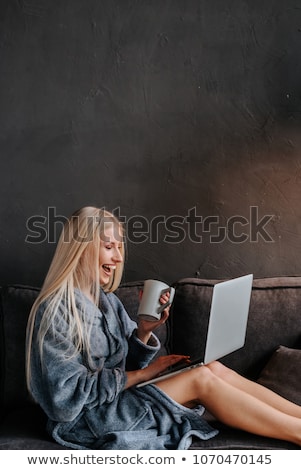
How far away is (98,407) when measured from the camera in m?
2.08

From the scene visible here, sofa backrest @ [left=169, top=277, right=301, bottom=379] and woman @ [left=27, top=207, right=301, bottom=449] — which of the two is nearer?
woman @ [left=27, top=207, right=301, bottom=449]

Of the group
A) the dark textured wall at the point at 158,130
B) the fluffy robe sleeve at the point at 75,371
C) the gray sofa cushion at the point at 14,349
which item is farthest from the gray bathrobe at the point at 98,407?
the dark textured wall at the point at 158,130

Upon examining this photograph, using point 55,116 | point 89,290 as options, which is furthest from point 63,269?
point 55,116

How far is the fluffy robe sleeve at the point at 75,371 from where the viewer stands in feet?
6.65

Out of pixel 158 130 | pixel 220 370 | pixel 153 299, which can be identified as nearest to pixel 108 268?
pixel 153 299

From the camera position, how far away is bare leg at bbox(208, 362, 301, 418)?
6.84 feet

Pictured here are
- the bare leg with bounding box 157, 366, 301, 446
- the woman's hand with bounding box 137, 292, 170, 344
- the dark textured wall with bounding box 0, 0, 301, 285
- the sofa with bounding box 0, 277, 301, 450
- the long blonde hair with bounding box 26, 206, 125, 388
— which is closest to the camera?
the bare leg with bounding box 157, 366, 301, 446

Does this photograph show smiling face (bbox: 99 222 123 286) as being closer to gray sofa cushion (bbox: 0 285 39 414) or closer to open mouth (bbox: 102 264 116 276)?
open mouth (bbox: 102 264 116 276)

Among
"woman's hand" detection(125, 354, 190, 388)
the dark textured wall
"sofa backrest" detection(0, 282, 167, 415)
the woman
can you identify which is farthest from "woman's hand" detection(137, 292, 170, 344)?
the dark textured wall

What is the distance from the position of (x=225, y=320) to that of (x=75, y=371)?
1.53 feet

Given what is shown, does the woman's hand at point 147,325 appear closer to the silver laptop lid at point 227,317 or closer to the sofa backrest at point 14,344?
the silver laptop lid at point 227,317

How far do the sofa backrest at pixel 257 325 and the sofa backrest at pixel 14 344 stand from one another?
1.72ft

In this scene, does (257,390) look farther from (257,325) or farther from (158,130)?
(158,130)

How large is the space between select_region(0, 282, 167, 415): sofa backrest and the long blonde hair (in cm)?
17
